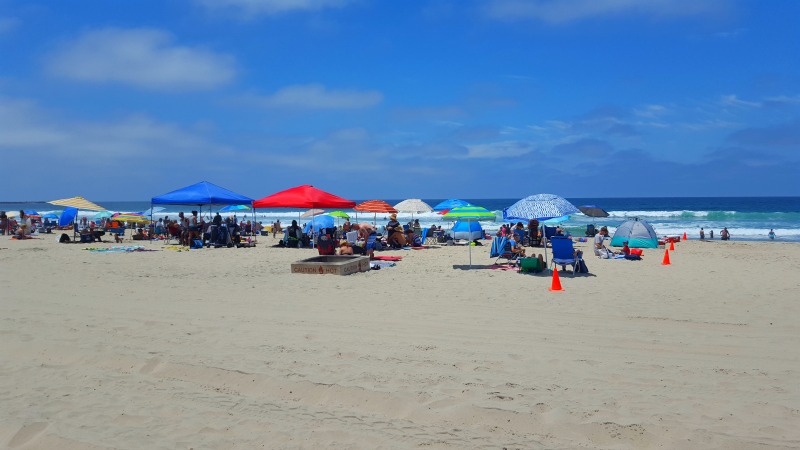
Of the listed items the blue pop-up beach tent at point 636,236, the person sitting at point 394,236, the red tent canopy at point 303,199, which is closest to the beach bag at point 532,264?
the red tent canopy at point 303,199

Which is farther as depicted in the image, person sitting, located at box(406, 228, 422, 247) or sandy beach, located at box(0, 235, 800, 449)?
person sitting, located at box(406, 228, 422, 247)

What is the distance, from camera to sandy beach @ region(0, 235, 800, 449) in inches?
142

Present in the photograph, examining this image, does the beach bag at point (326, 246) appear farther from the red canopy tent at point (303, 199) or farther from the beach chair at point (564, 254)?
the beach chair at point (564, 254)

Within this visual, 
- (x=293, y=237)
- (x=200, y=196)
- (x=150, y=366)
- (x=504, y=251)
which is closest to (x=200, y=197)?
(x=200, y=196)

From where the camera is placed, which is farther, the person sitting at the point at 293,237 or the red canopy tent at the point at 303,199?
the person sitting at the point at 293,237

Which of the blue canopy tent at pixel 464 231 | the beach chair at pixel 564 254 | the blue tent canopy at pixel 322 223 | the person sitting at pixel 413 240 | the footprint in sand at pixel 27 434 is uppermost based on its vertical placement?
the blue tent canopy at pixel 322 223

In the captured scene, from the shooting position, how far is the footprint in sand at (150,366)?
4.81m

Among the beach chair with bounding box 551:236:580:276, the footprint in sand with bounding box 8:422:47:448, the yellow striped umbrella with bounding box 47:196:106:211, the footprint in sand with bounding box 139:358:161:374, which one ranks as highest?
the yellow striped umbrella with bounding box 47:196:106:211

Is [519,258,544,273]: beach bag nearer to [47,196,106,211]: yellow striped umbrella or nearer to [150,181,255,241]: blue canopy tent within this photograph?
[150,181,255,241]: blue canopy tent

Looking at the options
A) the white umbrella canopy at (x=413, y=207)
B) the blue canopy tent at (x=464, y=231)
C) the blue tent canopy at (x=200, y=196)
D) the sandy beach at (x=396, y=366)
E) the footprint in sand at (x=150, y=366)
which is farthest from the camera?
the blue canopy tent at (x=464, y=231)

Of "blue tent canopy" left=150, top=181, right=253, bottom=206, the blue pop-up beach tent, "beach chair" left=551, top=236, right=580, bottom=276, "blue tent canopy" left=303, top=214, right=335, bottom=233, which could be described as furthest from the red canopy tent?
the blue pop-up beach tent

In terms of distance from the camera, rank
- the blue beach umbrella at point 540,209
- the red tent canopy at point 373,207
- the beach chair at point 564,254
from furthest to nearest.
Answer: the red tent canopy at point 373,207
the beach chair at point 564,254
the blue beach umbrella at point 540,209

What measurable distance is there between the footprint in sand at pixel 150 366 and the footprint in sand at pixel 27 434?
3.79 feet

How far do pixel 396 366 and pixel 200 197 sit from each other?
1380cm
